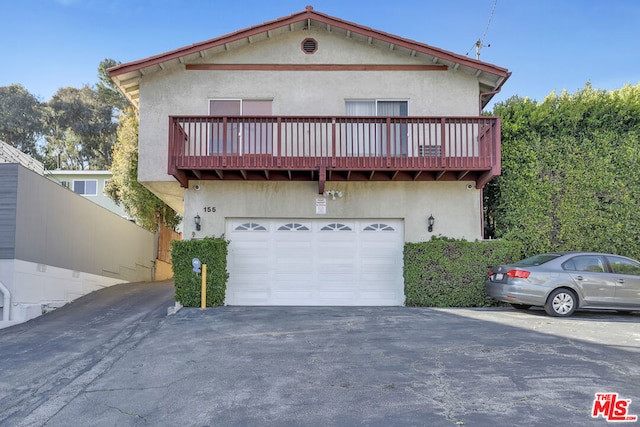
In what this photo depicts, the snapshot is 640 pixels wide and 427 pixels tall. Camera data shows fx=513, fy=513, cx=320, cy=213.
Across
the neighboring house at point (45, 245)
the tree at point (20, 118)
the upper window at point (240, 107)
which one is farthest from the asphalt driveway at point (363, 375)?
the tree at point (20, 118)

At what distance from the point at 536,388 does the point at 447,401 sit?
109 cm

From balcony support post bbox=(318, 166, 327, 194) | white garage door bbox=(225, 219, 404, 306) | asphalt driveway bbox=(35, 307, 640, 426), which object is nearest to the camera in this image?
asphalt driveway bbox=(35, 307, 640, 426)

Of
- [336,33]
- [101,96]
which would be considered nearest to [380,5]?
[336,33]

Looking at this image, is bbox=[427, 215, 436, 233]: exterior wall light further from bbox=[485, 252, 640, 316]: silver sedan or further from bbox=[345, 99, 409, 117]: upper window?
bbox=[345, 99, 409, 117]: upper window

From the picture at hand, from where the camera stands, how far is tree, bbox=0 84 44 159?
34969 mm

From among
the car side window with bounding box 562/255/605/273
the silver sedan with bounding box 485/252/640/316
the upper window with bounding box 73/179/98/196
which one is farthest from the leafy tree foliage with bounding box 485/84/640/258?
the upper window with bounding box 73/179/98/196

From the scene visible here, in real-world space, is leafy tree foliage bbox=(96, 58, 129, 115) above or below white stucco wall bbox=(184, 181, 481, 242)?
above

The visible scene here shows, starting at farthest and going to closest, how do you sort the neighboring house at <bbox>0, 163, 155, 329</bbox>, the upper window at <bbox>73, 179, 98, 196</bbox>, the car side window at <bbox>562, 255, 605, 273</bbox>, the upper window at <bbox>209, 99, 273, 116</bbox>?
the upper window at <bbox>73, 179, 98, 196</bbox>, the upper window at <bbox>209, 99, 273, 116</bbox>, the neighboring house at <bbox>0, 163, 155, 329</bbox>, the car side window at <bbox>562, 255, 605, 273</bbox>

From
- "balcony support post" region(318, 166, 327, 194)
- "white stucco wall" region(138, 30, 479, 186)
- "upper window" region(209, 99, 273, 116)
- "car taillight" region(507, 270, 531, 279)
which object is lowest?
"car taillight" region(507, 270, 531, 279)

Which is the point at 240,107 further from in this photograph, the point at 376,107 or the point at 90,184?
the point at 90,184

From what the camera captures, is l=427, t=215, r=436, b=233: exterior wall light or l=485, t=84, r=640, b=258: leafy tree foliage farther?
l=485, t=84, r=640, b=258: leafy tree foliage

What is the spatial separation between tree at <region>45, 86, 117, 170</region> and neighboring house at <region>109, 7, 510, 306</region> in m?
25.8

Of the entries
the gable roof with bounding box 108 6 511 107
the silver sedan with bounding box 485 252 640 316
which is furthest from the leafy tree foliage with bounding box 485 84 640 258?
the silver sedan with bounding box 485 252 640 316

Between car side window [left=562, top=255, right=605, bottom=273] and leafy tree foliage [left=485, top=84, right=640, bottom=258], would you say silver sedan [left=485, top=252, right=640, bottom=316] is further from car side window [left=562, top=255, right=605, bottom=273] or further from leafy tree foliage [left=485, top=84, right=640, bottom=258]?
leafy tree foliage [left=485, top=84, right=640, bottom=258]
